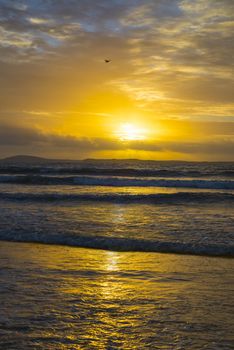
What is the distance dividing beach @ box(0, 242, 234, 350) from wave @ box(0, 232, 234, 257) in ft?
2.55

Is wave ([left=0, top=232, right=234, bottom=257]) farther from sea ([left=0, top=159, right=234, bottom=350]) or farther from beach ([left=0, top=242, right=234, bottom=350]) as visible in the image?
beach ([left=0, top=242, right=234, bottom=350])

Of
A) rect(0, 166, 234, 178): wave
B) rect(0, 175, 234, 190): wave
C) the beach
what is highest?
rect(0, 166, 234, 178): wave

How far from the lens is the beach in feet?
15.5

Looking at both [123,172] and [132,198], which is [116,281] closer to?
[132,198]

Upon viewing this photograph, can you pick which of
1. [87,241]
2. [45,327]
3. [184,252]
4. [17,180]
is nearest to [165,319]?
[45,327]

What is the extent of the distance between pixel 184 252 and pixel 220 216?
243 inches

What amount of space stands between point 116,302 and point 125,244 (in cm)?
448

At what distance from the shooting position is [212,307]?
5.73 meters

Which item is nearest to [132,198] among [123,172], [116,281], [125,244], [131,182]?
[131,182]

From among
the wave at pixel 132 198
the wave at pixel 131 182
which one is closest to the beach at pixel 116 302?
the wave at pixel 132 198

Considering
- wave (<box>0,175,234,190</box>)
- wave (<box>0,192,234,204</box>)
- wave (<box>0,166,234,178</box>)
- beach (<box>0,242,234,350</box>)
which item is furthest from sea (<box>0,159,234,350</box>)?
wave (<box>0,166,234,178</box>)

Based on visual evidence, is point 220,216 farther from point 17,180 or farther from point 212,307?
point 17,180

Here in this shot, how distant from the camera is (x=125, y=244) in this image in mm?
10453

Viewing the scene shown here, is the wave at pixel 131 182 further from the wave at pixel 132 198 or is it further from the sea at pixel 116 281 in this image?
the sea at pixel 116 281
